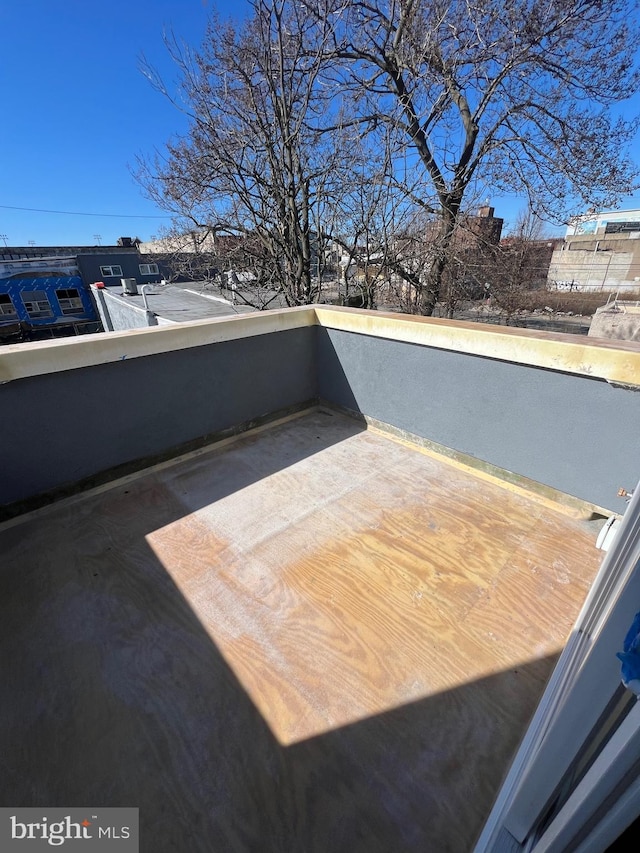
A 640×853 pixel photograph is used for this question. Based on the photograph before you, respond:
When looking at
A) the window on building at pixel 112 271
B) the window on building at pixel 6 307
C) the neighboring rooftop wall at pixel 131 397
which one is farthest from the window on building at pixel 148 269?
the neighboring rooftop wall at pixel 131 397

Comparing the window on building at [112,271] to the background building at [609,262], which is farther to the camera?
the window on building at [112,271]

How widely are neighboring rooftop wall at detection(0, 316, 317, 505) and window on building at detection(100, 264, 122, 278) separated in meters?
25.3

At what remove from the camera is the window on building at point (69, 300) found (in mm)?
22172

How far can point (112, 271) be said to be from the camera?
75.4 ft

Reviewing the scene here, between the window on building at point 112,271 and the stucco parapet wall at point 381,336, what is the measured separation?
25.3 meters

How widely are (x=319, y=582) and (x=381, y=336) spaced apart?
6.73ft

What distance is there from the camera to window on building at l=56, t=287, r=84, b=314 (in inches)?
873

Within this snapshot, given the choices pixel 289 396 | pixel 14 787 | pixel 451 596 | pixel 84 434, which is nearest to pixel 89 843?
pixel 14 787

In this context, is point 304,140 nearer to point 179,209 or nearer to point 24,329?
point 179,209

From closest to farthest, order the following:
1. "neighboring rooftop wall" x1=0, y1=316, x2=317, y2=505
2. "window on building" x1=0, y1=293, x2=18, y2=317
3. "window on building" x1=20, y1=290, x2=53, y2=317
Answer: "neighboring rooftop wall" x1=0, y1=316, x2=317, y2=505 → "window on building" x1=0, y1=293, x2=18, y2=317 → "window on building" x1=20, y1=290, x2=53, y2=317

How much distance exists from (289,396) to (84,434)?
73.5 inches

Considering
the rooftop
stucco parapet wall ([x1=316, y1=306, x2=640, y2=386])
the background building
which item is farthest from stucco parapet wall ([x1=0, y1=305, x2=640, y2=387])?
the background building
